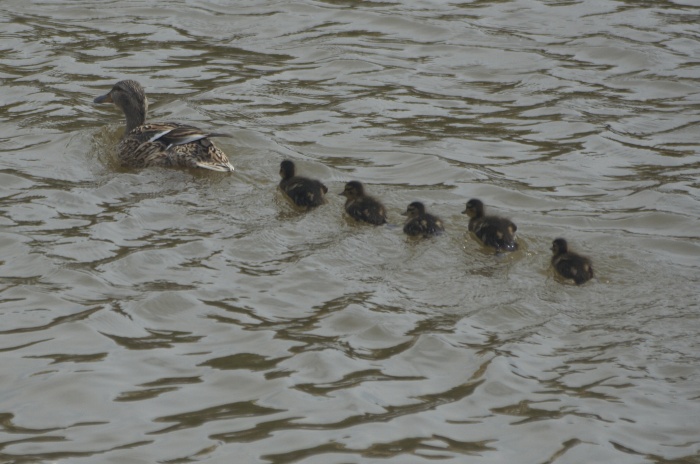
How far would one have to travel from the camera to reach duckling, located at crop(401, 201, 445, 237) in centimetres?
731

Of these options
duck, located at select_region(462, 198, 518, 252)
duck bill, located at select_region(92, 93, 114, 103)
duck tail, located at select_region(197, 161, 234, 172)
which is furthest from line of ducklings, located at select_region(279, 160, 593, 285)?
duck bill, located at select_region(92, 93, 114, 103)

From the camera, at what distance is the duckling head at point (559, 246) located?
22.6ft

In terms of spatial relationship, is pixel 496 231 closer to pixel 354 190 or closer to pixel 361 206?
pixel 361 206

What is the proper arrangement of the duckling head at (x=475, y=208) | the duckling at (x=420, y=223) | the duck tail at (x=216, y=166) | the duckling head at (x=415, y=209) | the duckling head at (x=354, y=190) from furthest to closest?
the duck tail at (x=216, y=166), the duckling head at (x=354, y=190), the duckling head at (x=475, y=208), the duckling head at (x=415, y=209), the duckling at (x=420, y=223)

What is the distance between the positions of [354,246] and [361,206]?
0.41m

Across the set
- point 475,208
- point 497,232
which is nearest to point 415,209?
point 475,208

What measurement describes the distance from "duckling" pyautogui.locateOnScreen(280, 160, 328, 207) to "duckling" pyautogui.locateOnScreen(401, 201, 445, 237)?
27.8 inches

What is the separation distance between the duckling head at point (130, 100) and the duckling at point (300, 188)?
178 cm

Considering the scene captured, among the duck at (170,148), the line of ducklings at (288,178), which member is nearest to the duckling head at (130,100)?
the line of ducklings at (288,178)

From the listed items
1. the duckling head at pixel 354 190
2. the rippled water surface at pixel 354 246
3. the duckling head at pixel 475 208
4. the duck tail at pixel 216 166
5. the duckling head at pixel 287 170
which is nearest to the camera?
the rippled water surface at pixel 354 246

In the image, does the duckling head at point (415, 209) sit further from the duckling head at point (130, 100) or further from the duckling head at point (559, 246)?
the duckling head at point (130, 100)

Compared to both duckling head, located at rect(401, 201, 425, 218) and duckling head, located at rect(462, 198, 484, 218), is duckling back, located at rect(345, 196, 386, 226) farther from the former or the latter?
duckling head, located at rect(462, 198, 484, 218)

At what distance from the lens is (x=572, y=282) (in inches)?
262

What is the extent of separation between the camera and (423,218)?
7.38 meters
